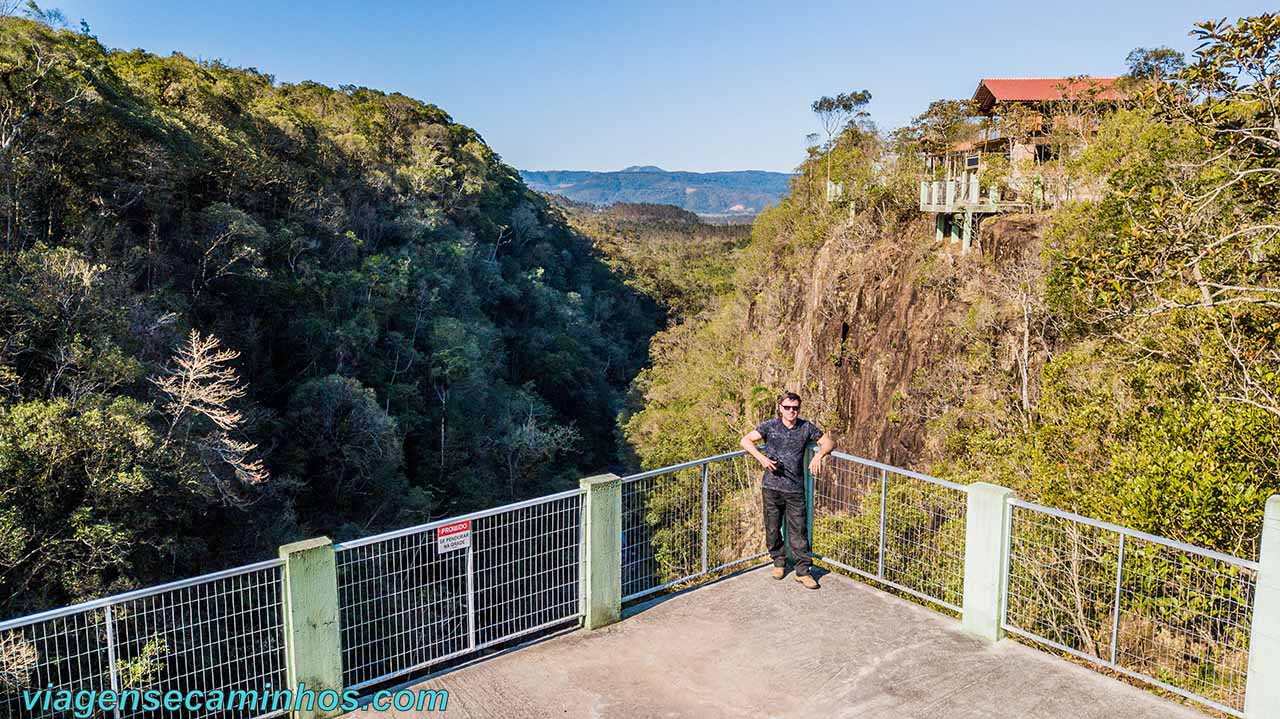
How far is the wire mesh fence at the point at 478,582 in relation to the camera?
5320mm

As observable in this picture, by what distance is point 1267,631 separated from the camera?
450cm

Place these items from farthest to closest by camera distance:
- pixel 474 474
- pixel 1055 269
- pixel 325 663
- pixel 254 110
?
pixel 474 474 → pixel 254 110 → pixel 1055 269 → pixel 325 663

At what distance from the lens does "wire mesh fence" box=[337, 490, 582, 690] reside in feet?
17.5

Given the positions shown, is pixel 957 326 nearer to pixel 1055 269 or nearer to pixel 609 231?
pixel 1055 269

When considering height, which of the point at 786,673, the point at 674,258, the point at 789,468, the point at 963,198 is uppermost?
the point at 963,198

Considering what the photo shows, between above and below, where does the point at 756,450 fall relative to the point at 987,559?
above

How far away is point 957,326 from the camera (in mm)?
23766

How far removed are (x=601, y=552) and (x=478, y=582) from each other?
0.87 m

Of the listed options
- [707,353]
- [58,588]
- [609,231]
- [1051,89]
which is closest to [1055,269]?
[58,588]

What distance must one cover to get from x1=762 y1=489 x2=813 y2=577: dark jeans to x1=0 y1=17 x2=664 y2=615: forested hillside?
1115cm

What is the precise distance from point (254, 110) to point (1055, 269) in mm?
26290

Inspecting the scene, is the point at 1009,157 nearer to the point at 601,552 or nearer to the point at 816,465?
the point at 816,465

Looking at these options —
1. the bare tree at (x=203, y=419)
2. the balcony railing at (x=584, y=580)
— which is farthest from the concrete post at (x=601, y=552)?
the bare tree at (x=203, y=419)

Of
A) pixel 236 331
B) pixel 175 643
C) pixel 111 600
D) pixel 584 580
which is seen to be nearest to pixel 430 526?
pixel 584 580
